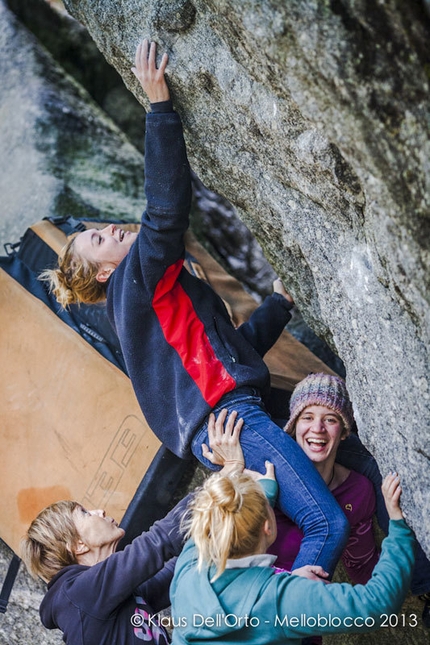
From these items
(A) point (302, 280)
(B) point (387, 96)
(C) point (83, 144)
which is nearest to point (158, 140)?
(A) point (302, 280)

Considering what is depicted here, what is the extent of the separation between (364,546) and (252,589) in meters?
0.91

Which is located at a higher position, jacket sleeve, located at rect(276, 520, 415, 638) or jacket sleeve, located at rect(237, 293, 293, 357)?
jacket sleeve, located at rect(237, 293, 293, 357)

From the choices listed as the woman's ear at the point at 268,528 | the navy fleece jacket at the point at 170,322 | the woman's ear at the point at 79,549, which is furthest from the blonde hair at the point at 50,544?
the woman's ear at the point at 268,528

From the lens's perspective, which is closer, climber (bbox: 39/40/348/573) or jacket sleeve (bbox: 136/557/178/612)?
climber (bbox: 39/40/348/573)

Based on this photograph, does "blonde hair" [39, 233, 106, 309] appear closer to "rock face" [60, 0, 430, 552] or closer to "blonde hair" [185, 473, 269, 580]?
"rock face" [60, 0, 430, 552]

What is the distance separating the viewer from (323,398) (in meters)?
3.08

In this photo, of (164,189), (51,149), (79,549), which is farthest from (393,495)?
(51,149)

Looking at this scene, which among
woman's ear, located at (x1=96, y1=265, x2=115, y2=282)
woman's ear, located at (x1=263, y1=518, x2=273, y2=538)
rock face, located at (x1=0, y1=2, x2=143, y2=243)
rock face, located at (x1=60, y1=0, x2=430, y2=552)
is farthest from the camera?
rock face, located at (x1=0, y1=2, x2=143, y2=243)

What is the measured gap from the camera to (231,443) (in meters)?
2.86

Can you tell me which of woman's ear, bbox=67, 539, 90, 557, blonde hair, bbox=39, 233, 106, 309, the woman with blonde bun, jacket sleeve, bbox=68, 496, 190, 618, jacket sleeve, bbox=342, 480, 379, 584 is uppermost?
blonde hair, bbox=39, 233, 106, 309

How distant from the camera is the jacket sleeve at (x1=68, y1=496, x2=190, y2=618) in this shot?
276 cm

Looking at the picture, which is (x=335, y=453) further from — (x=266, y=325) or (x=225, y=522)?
(x=225, y=522)

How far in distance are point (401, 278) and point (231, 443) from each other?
108 centimetres

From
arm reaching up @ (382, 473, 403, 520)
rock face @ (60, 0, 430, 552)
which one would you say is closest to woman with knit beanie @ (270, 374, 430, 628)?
rock face @ (60, 0, 430, 552)
